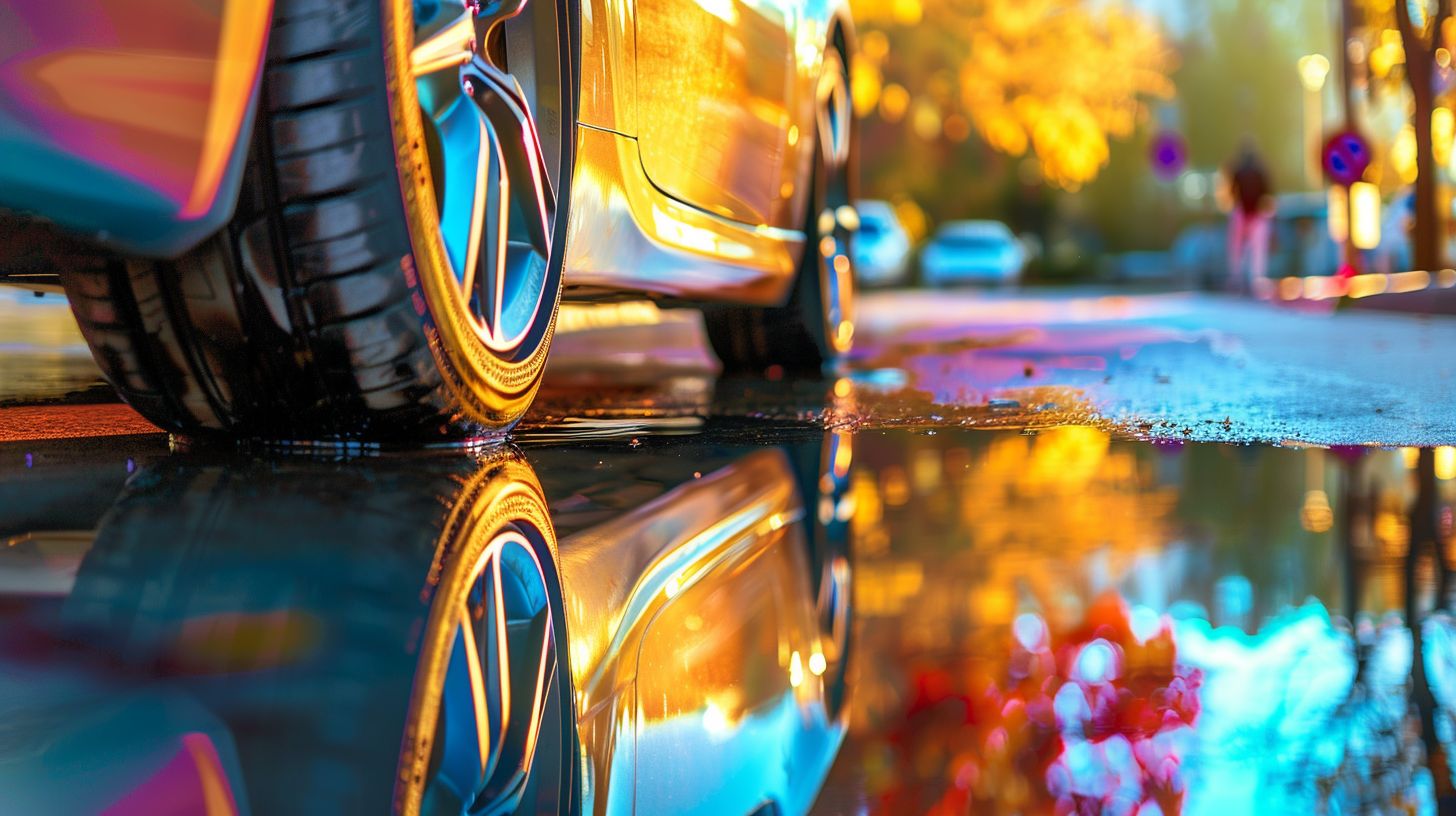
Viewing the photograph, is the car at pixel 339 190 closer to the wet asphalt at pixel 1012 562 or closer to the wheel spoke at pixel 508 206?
the wheel spoke at pixel 508 206

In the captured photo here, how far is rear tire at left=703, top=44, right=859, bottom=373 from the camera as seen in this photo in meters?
6.25

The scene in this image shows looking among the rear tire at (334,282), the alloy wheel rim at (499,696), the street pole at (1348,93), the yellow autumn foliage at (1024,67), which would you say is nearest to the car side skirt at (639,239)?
the rear tire at (334,282)

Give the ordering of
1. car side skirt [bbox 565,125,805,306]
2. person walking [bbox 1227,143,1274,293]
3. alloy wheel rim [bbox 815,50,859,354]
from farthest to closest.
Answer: person walking [bbox 1227,143,1274,293] < alloy wheel rim [bbox 815,50,859,354] < car side skirt [bbox 565,125,805,306]

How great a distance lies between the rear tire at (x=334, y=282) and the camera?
3.03m

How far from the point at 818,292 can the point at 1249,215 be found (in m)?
15.5

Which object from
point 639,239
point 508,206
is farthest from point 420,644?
point 639,239

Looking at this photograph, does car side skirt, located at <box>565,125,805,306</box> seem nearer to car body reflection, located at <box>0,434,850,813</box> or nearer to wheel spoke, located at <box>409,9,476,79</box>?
wheel spoke, located at <box>409,9,476,79</box>

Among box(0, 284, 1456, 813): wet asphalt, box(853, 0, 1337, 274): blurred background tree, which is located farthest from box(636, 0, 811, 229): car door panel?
box(853, 0, 1337, 274): blurred background tree

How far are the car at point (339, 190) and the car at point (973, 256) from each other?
30.8 metres

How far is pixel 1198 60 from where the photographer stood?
62281 mm

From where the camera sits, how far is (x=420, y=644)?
6.33 feet

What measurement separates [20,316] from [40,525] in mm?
6665

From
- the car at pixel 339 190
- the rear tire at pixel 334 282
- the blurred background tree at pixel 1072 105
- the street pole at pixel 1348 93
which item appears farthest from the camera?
the blurred background tree at pixel 1072 105

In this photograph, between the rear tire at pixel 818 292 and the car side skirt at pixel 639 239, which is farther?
the rear tire at pixel 818 292
